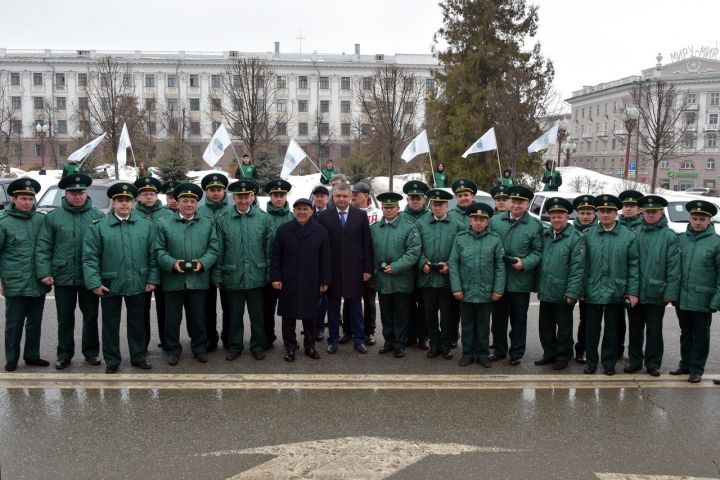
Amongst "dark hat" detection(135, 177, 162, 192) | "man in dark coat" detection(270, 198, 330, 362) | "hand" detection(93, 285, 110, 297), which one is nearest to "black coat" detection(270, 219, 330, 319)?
"man in dark coat" detection(270, 198, 330, 362)

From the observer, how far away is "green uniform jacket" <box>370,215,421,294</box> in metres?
6.96

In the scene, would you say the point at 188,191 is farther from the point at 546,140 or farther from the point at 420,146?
the point at 546,140

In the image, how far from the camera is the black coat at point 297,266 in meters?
6.79

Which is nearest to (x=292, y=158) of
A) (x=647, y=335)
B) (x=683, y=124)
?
(x=647, y=335)

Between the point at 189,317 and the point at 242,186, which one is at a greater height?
the point at 242,186

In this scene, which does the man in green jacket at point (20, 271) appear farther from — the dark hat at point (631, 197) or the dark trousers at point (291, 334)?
the dark hat at point (631, 197)

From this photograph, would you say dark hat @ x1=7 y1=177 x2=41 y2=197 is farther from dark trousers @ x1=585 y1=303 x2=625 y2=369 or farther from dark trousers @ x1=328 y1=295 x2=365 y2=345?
dark trousers @ x1=585 y1=303 x2=625 y2=369

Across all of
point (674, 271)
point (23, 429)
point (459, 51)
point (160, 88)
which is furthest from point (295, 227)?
point (160, 88)

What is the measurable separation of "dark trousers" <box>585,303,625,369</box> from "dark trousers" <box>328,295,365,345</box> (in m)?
2.55

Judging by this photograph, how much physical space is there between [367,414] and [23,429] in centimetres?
274

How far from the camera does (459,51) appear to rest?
32.2 m

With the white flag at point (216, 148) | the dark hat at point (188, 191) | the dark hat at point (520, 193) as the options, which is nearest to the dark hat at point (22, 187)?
the dark hat at point (188, 191)

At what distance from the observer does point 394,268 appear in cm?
695

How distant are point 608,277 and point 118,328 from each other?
16.8ft
